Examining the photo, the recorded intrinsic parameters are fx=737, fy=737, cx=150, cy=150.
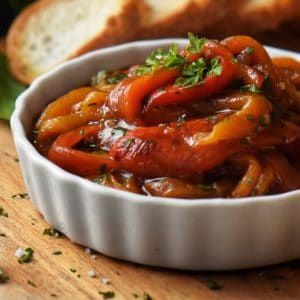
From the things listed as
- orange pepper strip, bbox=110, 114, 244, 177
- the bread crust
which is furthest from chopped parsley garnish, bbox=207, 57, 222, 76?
the bread crust

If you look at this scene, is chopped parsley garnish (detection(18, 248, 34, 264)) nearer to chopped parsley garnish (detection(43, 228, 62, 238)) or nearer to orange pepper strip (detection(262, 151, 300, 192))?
chopped parsley garnish (detection(43, 228, 62, 238))

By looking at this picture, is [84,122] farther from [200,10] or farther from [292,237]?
[200,10]

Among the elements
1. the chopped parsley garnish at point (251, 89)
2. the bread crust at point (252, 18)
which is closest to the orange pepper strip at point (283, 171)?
the chopped parsley garnish at point (251, 89)

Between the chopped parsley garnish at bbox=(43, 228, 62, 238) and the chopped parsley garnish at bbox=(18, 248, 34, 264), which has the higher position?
the chopped parsley garnish at bbox=(18, 248, 34, 264)

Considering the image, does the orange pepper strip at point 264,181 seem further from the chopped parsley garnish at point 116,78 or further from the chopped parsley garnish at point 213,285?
the chopped parsley garnish at point 116,78

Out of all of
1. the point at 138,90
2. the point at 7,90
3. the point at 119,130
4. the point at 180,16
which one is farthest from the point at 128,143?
the point at 180,16

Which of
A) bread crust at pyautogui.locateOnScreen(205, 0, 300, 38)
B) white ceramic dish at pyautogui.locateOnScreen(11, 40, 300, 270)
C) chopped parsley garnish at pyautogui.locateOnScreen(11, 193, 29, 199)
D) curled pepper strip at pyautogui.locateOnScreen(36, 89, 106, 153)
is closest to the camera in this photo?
white ceramic dish at pyautogui.locateOnScreen(11, 40, 300, 270)
